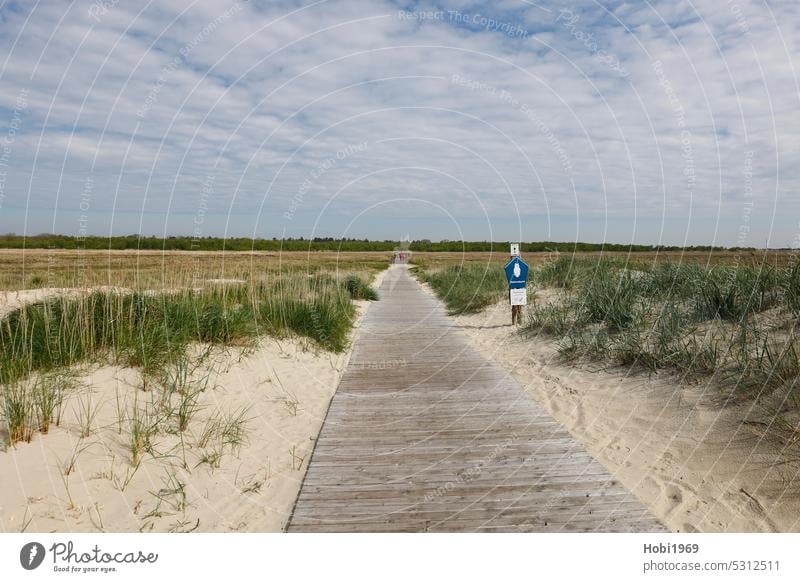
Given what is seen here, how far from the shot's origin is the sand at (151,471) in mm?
3553

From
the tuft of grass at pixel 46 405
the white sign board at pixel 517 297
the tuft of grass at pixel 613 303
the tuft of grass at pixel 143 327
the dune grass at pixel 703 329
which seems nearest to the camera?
the tuft of grass at pixel 46 405

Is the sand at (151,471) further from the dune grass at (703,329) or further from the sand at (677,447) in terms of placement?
the dune grass at (703,329)

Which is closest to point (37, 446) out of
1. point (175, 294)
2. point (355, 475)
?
point (355, 475)

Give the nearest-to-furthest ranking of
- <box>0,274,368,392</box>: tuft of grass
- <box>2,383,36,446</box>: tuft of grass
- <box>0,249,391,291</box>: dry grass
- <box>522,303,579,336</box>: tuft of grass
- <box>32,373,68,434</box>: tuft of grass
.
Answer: <box>2,383,36,446</box>: tuft of grass, <box>32,373,68,434</box>: tuft of grass, <box>0,274,368,392</box>: tuft of grass, <box>0,249,391,291</box>: dry grass, <box>522,303,579,336</box>: tuft of grass

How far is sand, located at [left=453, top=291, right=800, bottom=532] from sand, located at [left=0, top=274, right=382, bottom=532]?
276cm

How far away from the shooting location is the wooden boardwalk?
11.2 feet

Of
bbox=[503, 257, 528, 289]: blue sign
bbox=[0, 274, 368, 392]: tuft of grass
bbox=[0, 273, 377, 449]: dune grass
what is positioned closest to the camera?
bbox=[0, 273, 377, 449]: dune grass

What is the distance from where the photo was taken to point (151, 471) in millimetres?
4172

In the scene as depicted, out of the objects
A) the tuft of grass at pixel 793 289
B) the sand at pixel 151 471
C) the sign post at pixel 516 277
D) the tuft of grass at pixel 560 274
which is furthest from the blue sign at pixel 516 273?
the sand at pixel 151 471
